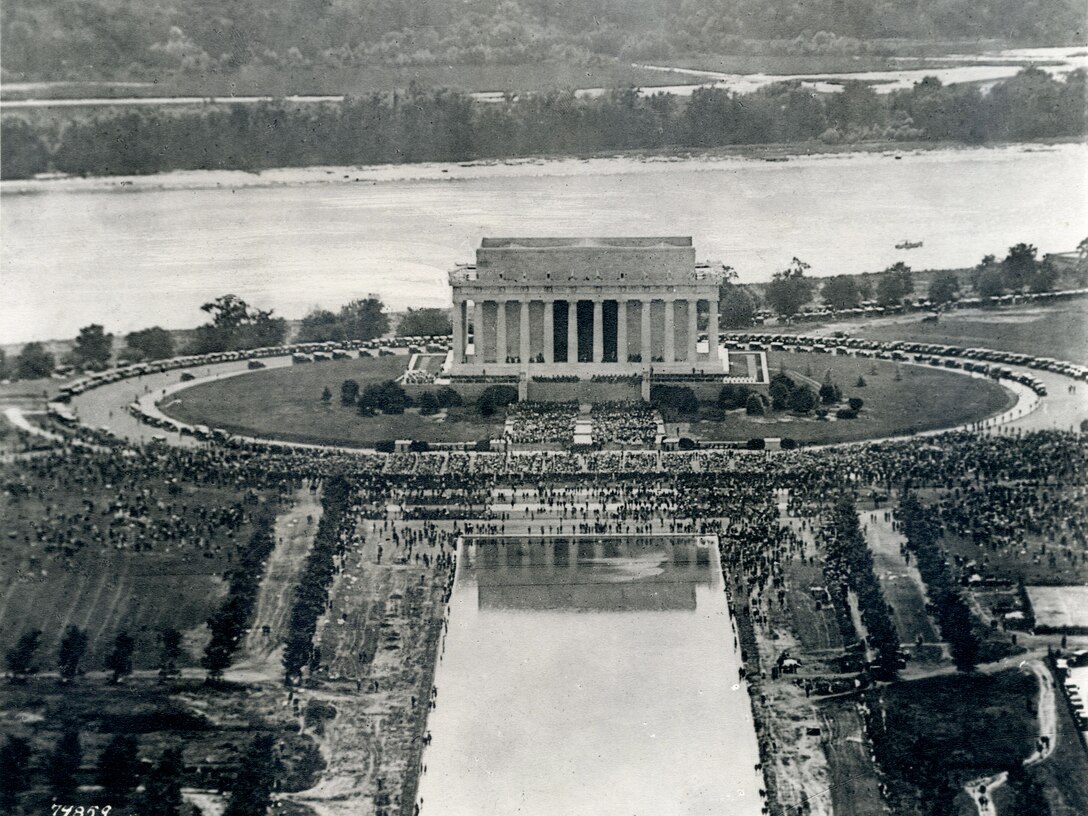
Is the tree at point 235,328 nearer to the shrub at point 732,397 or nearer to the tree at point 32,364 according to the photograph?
the tree at point 32,364

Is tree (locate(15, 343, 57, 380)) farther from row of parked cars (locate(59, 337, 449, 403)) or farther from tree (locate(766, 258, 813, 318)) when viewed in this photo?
tree (locate(766, 258, 813, 318))

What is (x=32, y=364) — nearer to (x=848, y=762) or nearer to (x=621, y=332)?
(x=621, y=332)

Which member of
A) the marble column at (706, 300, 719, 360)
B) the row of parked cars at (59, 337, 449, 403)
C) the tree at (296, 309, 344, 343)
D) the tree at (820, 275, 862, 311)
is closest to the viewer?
the marble column at (706, 300, 719, 360)

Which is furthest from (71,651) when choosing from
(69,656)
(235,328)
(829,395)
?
(235,328)

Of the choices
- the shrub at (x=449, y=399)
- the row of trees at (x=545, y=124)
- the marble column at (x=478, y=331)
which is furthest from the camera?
the row of trees at (x=545, y=124)

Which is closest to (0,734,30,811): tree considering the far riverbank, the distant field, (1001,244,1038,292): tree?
the far riverbank

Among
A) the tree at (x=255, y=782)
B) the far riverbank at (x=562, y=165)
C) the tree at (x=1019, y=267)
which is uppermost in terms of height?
the far riverbank at (x=562, y=165)

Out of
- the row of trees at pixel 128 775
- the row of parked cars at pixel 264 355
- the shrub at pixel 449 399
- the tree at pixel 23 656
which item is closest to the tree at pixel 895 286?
the row of parked cars at pixel 264 355
